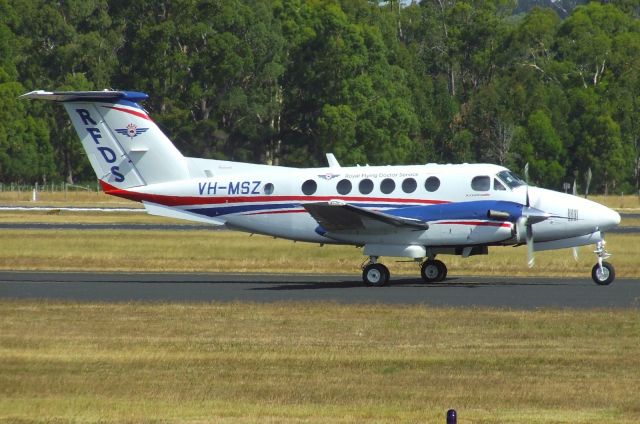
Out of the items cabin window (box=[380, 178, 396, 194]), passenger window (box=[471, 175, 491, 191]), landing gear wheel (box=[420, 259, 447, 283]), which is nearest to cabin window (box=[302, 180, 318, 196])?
cabin window (box=[380, 178, 396, 194])

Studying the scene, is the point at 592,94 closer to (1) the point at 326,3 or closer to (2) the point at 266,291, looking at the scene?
(1) the point at 326,3

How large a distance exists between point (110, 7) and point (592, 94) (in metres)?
39.0

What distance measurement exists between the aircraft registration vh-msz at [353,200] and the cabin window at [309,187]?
24 mm

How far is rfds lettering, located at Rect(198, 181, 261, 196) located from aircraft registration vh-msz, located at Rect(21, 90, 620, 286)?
0.9 inches

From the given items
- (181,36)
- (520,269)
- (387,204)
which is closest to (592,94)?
(181,36)

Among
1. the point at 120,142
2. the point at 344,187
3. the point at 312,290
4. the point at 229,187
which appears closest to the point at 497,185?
the point at 344,187

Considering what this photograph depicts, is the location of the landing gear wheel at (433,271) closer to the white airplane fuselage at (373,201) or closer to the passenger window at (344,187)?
the white airplane fuselage at (373,201)

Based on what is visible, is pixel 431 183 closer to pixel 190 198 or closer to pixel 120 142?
pixel 190 198

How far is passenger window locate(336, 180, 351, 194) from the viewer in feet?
94.3

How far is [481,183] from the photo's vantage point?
91.8 feet

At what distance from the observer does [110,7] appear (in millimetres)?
99750

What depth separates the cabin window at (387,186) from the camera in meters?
28.5

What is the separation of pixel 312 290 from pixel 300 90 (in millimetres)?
63338

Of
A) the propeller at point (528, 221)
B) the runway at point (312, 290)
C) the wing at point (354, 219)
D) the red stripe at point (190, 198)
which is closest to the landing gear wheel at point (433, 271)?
the runway at point (312, 290)
